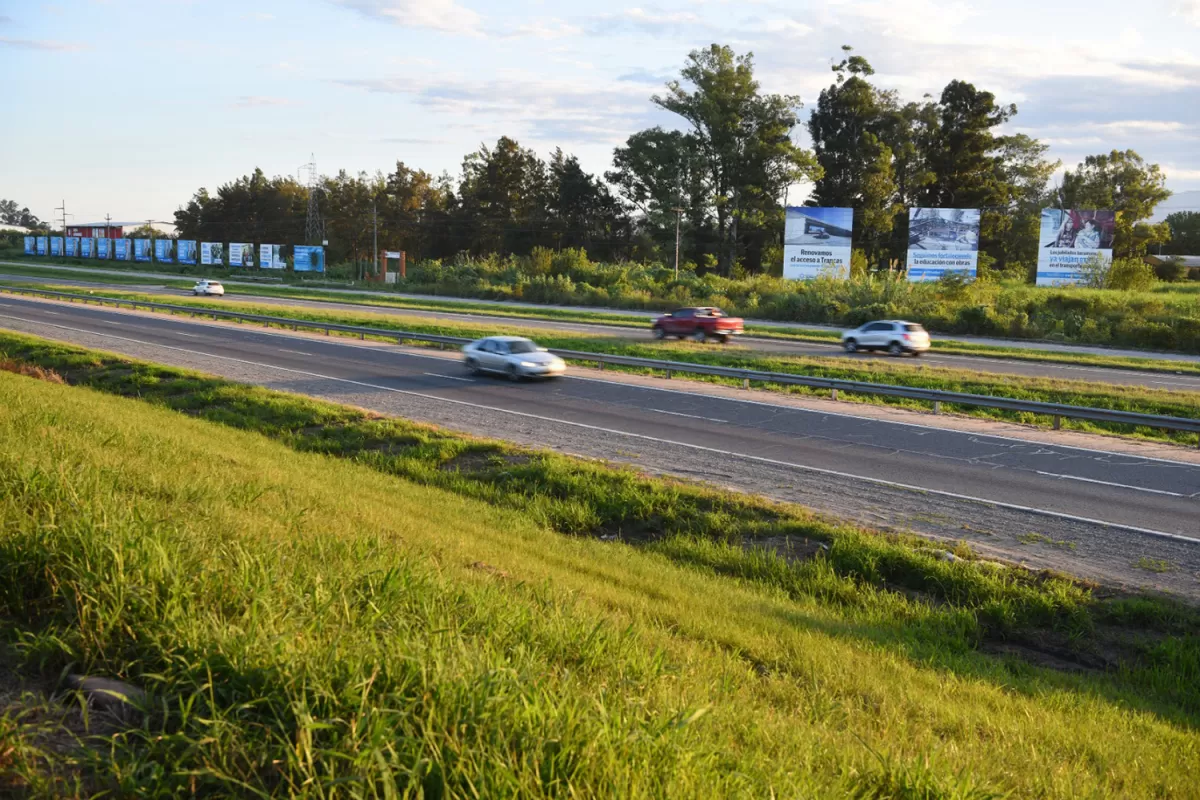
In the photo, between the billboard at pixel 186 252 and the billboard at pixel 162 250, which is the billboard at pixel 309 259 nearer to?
the billboard at pixel 186 252

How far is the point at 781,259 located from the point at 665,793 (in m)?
85.0

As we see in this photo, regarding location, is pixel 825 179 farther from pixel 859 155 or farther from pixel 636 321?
pixel 636 321

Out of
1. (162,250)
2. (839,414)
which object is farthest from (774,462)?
(162,250)

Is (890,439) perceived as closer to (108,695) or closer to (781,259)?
(108,695)

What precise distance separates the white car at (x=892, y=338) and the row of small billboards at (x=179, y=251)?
7430cm

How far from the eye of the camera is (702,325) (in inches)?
1578

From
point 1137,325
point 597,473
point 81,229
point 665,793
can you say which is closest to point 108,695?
point 665,793

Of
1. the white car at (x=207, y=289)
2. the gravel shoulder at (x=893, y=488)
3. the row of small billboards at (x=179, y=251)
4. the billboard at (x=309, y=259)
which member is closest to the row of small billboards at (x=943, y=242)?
the white car at (x=207, y=289)

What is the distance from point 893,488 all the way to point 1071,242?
2321 inches

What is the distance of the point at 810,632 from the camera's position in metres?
8.05

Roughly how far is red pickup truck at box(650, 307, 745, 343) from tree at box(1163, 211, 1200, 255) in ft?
Answer: 307

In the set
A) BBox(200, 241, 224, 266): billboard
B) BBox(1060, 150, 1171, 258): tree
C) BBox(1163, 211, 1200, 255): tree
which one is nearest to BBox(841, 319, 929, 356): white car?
BBox(1060, 150, 1171, 258): tree

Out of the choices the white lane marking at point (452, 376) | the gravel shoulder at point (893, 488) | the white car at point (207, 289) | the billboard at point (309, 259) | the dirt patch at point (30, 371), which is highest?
the billboard at point (309, 259)

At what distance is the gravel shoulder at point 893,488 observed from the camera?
443 inches
